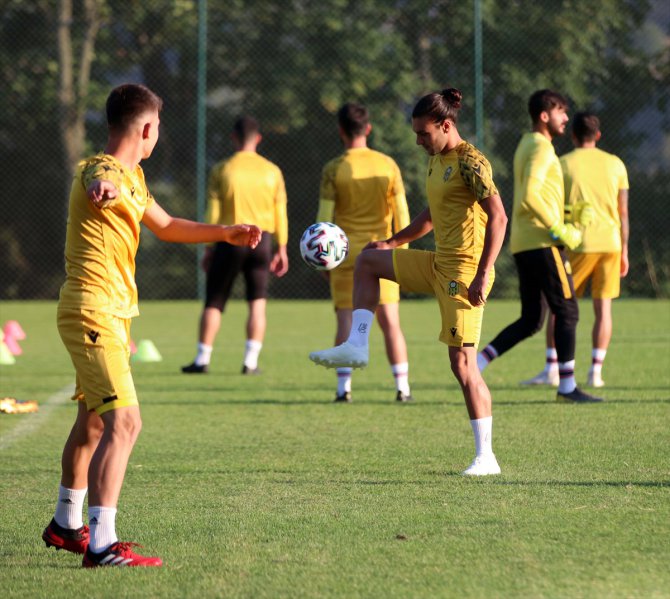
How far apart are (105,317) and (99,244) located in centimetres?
27

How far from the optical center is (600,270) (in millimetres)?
10703

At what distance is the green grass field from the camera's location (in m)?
4.55

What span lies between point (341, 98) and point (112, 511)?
2340 cm

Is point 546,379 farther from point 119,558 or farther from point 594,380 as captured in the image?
point 119,558

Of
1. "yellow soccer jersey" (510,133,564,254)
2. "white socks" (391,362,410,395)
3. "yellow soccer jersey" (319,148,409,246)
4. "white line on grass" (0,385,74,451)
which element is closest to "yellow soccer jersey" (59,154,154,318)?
"white line on grass" (0,385,74,451)

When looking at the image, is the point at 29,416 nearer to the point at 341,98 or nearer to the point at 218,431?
the point at 218,431

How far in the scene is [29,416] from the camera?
942 cm

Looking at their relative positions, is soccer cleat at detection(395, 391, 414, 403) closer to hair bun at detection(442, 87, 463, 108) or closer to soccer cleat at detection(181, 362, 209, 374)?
soccer cleat at detection(181, 362, 209, 374)

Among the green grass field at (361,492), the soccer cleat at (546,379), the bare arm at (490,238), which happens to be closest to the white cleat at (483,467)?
the green grass field at (361,492)

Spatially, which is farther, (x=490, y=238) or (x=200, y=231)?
(x=490, y=238)

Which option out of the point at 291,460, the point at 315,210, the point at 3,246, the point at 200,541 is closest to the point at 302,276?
the point at 315,210

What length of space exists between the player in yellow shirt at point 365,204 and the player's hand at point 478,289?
330 centimetres

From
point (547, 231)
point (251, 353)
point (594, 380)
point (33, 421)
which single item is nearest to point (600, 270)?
point (594, 380)

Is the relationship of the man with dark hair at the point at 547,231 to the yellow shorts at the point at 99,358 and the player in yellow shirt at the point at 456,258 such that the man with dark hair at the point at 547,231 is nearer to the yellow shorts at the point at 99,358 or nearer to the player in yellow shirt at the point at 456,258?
the player in yellow shirt at the point at 456,258
